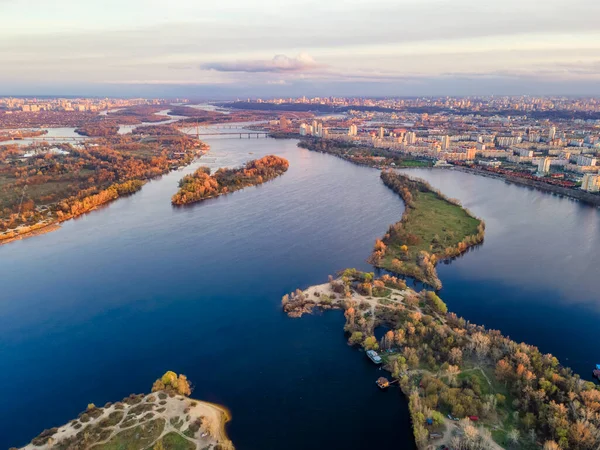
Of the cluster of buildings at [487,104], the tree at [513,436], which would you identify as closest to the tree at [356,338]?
the tree at [513,436]

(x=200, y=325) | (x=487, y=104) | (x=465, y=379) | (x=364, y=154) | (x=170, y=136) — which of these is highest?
(x=487, y=104)

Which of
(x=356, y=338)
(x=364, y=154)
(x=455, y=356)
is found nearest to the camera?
(x=455, y=356)

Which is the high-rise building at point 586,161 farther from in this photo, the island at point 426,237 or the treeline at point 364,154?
the island at point 426,237

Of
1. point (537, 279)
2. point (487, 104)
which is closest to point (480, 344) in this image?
point (537, 279)

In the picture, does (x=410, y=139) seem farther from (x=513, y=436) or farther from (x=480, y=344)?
(x=513, y=436)

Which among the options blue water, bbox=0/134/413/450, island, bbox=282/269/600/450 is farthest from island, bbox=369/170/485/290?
island, bbox=282/269/600/450

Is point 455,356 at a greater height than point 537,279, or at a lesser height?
greater
